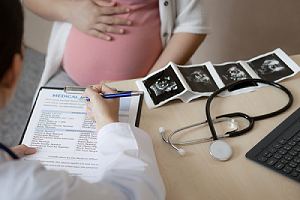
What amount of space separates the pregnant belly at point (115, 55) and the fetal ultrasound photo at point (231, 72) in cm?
27

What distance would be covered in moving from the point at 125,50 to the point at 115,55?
0.03 m

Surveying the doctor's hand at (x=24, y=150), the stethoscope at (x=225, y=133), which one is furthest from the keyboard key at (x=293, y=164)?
the doctor's hand at (x=24, y=150)

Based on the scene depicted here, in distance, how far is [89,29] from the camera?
129cm

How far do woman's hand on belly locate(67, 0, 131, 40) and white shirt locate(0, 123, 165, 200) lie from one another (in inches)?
18.8

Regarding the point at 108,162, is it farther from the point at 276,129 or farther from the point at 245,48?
the point at 245,48

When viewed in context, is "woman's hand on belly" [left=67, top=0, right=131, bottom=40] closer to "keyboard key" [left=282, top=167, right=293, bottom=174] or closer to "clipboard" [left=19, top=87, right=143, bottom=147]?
"clipboard" [left=19, top=87, right=143, bottom=147]

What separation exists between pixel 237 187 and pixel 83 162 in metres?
0.30

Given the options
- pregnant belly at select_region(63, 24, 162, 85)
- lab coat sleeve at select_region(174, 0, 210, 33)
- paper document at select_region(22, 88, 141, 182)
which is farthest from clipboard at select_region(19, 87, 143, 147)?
lab coat sleeve at select_region(174, 0, 210, 33)

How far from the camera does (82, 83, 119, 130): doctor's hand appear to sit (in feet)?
2.95

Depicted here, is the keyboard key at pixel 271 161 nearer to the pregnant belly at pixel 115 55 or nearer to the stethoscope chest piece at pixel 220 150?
the stethoscope chest piece at pixel 220 150

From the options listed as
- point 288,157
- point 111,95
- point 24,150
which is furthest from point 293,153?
point 24,150

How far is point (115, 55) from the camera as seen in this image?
4.16ft

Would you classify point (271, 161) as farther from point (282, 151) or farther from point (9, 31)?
point (9, 31)

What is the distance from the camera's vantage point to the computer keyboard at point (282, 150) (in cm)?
84
